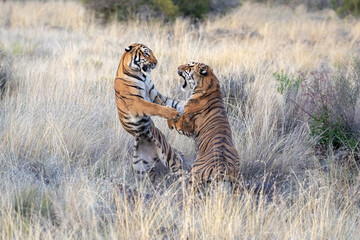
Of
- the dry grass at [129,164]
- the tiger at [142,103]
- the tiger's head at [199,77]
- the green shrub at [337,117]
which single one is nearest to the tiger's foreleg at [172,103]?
the tiger at [142,103]

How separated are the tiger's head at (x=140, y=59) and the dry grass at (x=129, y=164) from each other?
42.4 inches

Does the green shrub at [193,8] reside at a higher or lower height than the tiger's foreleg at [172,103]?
higher

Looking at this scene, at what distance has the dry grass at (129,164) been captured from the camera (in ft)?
12.1

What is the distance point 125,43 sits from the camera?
1098cm

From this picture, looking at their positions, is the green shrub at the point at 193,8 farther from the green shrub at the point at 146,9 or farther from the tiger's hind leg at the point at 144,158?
the tiger's hind leg at the point at 144,158

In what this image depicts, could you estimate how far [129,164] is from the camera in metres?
5.29

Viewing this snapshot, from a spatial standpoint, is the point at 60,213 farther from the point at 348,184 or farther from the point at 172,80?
the point at 172,80

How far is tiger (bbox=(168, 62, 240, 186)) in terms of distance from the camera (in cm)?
423

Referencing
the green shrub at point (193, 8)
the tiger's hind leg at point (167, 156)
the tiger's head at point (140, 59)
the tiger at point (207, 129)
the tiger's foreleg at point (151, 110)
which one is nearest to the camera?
the tiger at point (207, 129)

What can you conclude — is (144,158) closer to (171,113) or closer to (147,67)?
(171,113)

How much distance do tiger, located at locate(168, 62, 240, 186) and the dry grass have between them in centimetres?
23

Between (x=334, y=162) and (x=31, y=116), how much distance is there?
140 inches

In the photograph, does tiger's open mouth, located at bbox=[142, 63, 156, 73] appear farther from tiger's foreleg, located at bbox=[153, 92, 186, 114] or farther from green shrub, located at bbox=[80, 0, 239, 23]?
green shrub, located at bbox=[80, 0, 239, 23]

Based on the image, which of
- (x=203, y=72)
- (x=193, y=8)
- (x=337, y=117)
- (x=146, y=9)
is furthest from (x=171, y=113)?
(x=193, y=8)
